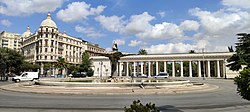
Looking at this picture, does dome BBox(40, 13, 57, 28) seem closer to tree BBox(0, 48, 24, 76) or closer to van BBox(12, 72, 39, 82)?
tree BBox(0, 48, 24, 76)

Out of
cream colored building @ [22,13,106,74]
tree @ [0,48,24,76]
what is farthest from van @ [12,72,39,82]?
cream colored building @ [22,13,106,74]

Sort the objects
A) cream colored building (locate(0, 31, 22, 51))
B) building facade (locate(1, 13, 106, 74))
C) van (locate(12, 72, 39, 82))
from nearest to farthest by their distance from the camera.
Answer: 1. van (locate(12, 72, 39, 82))
2. building facade (locate(1, 13, 106, 74))
3. cream colored building (locate(0, 31, 22, 51))

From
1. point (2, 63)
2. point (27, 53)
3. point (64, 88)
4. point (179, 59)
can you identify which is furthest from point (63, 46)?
point (64, 88)

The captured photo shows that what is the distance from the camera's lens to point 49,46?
100125 millimetres

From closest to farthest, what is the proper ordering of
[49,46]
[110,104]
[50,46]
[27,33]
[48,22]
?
[110,104] → [49,46] → [50,46] → [48,22] → [27,33]

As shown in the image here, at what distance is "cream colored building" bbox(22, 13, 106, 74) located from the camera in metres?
99.4

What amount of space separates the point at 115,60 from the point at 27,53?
94536 mm

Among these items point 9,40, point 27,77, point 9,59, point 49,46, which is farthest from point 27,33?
point 27,77

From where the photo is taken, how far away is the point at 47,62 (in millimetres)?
98438

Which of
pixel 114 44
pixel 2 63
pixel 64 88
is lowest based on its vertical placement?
pixel 64 88

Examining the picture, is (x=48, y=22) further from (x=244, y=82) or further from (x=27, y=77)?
(x=244, y=82)

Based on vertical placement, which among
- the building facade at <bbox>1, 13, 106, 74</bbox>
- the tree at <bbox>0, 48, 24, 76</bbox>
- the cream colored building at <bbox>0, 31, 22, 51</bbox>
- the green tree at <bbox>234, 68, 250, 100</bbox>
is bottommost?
the green tree at <bbox>234, 68, 250, 100</bbox>

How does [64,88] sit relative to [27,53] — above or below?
below

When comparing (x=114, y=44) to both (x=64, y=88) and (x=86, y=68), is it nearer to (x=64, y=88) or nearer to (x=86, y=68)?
(x=64, y=88)
